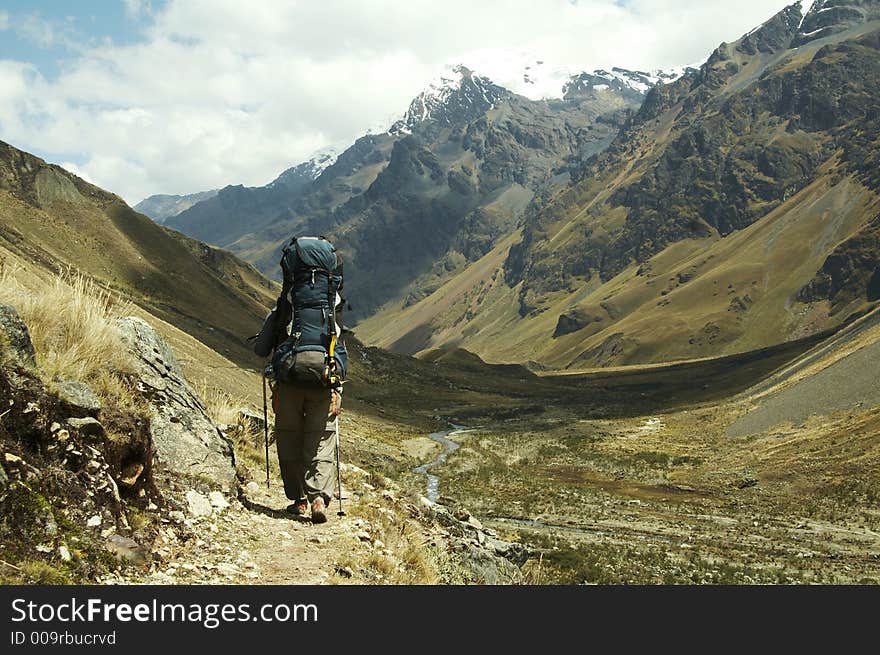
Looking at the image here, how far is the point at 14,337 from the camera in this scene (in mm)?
8062

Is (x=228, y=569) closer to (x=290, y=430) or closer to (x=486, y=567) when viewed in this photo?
(x=290, y=430)

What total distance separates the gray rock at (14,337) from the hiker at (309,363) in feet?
9.96

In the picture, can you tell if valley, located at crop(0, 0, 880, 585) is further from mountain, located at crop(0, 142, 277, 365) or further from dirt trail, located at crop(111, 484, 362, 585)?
mountain, located at crop(0, 142, 277, 365)

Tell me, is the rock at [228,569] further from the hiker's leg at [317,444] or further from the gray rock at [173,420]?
the gray rock at [173,420]

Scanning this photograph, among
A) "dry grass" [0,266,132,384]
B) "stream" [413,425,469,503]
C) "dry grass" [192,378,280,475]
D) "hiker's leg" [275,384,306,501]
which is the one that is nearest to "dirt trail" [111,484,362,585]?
"hiker's leg" [275,384,306,501]

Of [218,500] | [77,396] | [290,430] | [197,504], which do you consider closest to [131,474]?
[77,396]

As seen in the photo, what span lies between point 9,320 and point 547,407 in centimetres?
11056

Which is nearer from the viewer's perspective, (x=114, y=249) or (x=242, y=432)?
(x=242, y=432)

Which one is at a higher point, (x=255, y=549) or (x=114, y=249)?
(x=114, y=249)

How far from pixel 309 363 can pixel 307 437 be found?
1.15 m

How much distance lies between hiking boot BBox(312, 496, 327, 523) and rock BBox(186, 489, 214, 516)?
4.59 ft

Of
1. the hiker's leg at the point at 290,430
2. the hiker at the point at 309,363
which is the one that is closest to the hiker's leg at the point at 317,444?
the hiker at the point at 309,363

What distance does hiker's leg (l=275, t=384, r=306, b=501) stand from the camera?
33.9 ft

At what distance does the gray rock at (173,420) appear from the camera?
1090 cm
